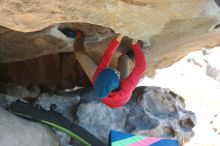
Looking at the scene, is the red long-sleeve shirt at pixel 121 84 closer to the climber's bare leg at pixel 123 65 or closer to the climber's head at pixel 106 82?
the climber's head at pixel 106 82

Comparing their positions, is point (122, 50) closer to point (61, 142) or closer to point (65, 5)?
point (61, 142)

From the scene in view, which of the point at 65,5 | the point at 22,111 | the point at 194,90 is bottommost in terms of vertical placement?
the point at 194,90

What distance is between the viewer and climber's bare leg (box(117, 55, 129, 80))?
16.0ft

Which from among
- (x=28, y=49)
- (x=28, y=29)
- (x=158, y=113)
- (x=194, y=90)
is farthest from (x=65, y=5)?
(x=194, y=90)

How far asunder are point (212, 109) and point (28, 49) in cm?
780

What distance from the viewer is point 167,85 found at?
1186cm

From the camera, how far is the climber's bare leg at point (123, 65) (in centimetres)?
487

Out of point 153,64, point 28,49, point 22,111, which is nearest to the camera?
point 22,111

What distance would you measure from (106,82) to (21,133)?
3.50 ft

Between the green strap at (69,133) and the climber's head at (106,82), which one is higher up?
the climber's head at (106,82)

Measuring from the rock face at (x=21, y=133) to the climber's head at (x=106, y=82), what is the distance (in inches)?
33.9

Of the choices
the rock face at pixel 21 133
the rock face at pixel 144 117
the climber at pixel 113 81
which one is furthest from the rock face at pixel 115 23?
the rock face at pixel 21 133

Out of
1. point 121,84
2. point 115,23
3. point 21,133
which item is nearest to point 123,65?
point 121,84

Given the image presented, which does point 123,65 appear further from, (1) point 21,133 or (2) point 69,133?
(1) point 21,133
